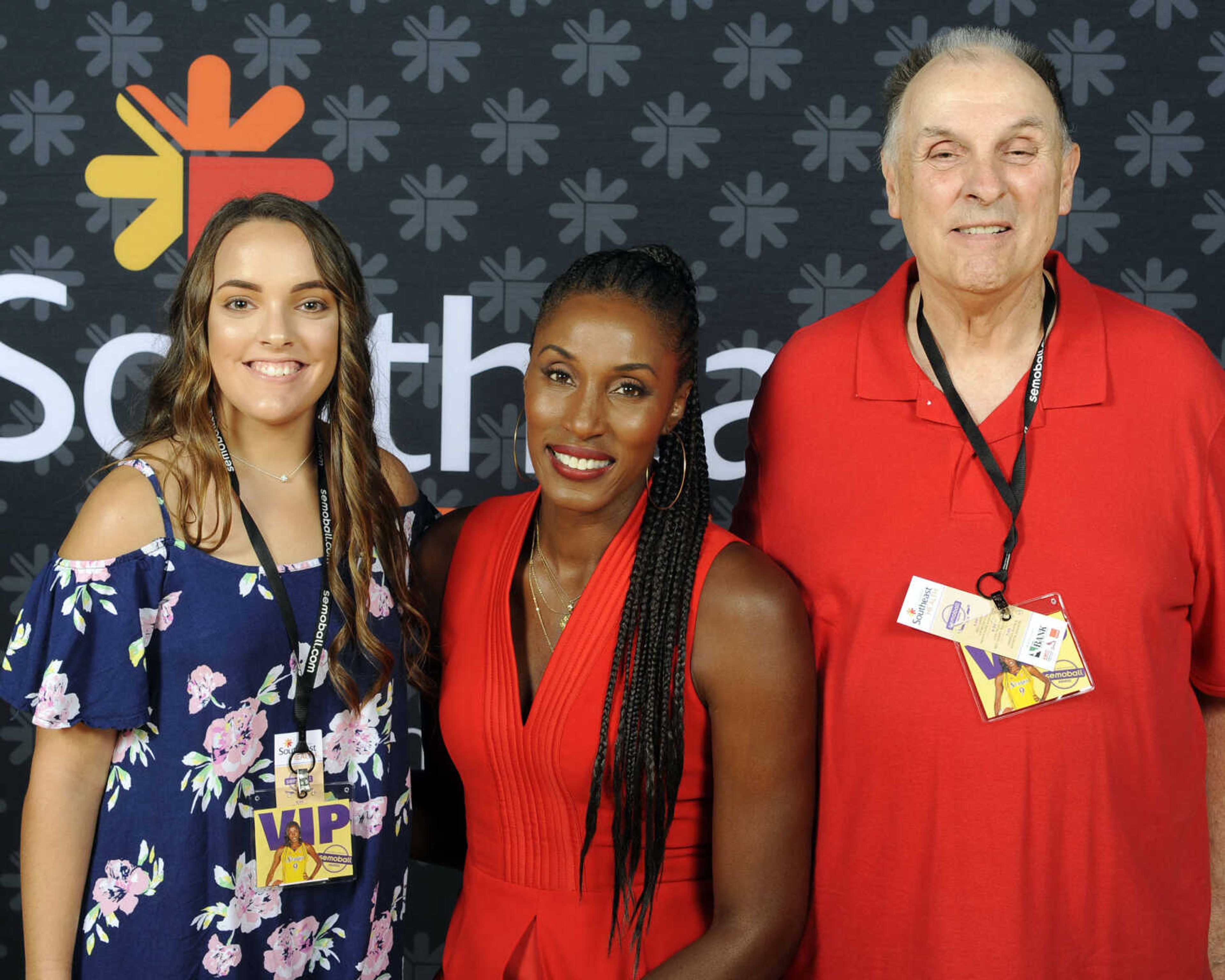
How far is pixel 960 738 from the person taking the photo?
5.08ft

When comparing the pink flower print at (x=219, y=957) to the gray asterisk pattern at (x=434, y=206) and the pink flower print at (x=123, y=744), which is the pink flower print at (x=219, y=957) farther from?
the gray asterisk pattern at (x=434, y=206)

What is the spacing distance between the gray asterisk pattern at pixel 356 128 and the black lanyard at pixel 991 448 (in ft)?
4.96

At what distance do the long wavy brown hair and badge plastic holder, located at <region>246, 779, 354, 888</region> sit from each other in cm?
14

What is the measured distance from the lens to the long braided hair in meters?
1.52

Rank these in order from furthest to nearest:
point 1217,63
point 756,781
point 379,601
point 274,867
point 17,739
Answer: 1. point 17,739
2. point 1217,63
3. point 379,601
4. point 274,867
5. point 756,781

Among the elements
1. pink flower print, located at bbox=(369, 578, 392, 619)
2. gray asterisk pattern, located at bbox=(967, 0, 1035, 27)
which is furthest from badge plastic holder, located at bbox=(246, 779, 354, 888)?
gray asterisk pattern, located at bbox=(967, 0, 1035, 27)

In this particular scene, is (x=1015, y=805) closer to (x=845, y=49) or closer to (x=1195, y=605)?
(x=1195, y=605)

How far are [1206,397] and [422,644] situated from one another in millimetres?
1111

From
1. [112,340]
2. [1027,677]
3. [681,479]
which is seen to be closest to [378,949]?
[681,479]

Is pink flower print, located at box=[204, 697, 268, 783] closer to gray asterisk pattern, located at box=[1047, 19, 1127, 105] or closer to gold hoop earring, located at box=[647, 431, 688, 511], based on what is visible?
gold hoop earring, located at box=[647, 431, 688, 511]

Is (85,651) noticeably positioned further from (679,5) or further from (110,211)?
(679,5)

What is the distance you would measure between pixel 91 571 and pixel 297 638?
27cm

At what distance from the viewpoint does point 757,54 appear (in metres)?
2.73

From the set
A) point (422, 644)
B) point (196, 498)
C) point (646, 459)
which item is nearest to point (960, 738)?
point (646, 459)
